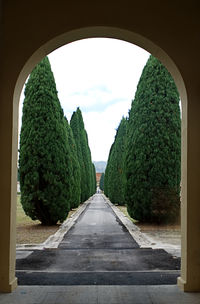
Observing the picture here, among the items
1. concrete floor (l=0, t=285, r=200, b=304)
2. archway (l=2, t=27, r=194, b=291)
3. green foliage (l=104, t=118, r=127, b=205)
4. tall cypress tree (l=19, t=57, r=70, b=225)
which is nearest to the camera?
concrete floor (l=0, t=285, r=200, b=304)

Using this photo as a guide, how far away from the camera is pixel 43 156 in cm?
1099

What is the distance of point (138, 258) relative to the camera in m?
6.34

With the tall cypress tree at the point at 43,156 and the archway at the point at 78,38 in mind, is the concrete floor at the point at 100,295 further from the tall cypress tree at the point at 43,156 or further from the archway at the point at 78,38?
the tall cypress tree at the point at 43,156

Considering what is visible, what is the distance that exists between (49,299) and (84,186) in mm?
21054

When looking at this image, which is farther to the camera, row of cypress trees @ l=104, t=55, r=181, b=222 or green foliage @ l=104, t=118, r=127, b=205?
green foliage @ l=104, t=118, r=127, b=205

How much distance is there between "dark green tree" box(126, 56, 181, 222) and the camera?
11.5 meters

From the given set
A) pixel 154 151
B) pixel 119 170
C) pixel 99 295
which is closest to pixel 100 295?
pixel 99 295

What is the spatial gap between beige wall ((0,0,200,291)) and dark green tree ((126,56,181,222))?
295 inches

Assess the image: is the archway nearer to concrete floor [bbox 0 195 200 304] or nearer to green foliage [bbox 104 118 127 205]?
concrete floor [bbox 0 195 200 304]

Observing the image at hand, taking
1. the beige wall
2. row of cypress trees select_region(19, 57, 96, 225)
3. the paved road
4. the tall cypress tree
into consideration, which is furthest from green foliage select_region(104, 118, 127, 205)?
the beige wall

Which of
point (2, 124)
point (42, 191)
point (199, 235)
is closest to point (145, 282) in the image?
point (199, 235)

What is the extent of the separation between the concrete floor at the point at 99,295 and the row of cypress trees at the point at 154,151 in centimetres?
755

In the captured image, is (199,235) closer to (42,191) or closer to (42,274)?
(42,274)

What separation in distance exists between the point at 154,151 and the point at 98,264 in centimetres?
659
